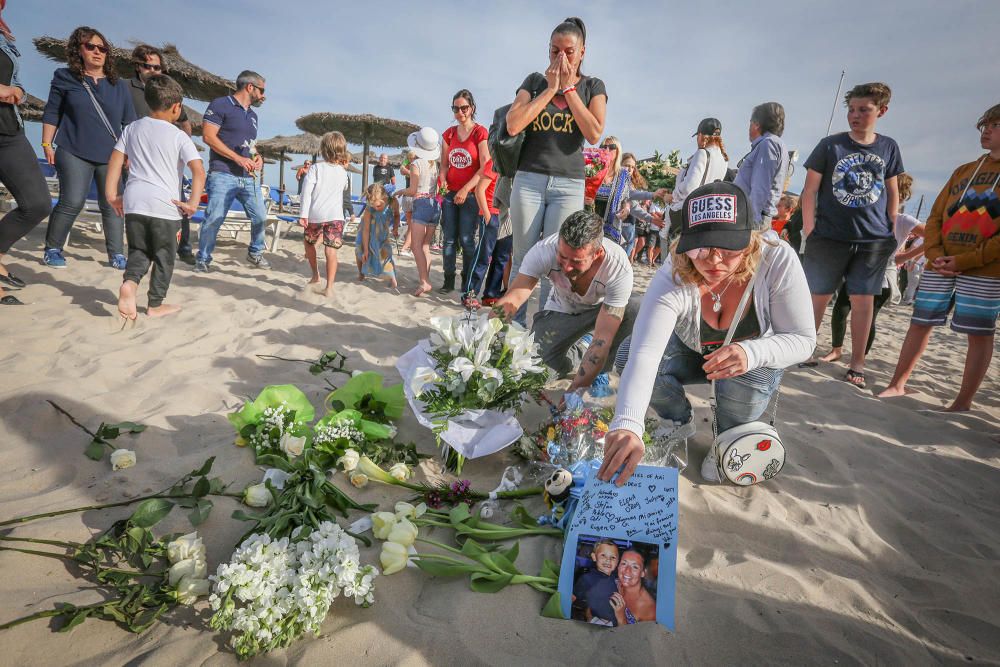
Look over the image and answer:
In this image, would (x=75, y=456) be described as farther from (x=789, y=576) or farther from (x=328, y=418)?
(x=789, y=576)

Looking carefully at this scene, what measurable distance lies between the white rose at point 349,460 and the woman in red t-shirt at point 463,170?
3.23 meters

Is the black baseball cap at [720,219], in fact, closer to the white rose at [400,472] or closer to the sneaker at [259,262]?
the white rose at [400,472]

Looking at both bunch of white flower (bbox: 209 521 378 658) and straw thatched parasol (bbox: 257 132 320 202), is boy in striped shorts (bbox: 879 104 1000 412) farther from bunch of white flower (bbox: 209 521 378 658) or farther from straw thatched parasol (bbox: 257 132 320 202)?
straw thatched parasol (bbox: 257 132 320 202)

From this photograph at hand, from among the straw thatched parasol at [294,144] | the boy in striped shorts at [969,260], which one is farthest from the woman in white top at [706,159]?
the straw thatched parasol at [294,144]

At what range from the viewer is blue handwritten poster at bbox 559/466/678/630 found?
1433mm

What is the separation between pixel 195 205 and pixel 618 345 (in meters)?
3.27

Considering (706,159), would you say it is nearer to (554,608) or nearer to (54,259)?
(554,608)

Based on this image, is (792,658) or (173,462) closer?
(792,658)

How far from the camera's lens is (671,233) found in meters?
5.38

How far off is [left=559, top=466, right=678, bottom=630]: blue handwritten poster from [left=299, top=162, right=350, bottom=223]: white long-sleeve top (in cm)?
444

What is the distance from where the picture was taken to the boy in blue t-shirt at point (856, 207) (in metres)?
3.44

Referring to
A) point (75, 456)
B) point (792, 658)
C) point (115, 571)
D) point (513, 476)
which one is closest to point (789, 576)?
point (792, 658)

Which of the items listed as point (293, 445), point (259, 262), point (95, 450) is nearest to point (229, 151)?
point (259, 262)

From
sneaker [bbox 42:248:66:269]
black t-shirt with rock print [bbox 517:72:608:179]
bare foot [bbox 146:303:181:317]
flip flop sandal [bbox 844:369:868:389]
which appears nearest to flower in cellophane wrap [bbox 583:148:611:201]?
black t-shirt with rock print [bbox 517:72:608:179]
